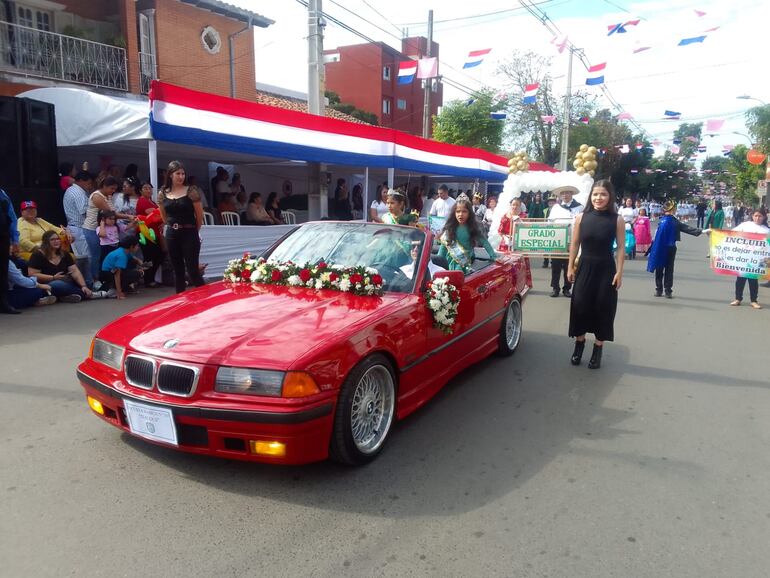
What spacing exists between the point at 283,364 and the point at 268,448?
445mm

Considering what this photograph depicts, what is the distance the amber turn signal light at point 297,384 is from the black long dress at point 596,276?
142 inches

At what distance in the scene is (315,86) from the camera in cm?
1432

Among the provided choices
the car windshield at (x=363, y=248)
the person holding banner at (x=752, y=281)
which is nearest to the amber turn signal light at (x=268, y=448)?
the car windshield at (x=363, y=248)

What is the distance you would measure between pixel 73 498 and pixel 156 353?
2.85ft

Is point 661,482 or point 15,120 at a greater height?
point 15,120

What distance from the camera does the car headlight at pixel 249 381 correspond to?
3.01 metres

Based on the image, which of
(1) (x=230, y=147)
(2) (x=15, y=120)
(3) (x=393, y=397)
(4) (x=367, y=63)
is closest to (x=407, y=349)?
(3) (x=393, y=397)

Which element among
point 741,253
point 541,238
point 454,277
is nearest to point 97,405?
point 454,277

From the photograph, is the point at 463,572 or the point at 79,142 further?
the point at 79,142

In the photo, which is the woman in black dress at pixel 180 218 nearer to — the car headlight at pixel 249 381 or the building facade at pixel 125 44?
the car headlight at pixel 249 381

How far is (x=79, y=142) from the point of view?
10.4 metres

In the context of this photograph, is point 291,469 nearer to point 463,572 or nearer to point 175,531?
point 175,531

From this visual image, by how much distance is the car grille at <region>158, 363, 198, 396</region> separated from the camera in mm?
3055

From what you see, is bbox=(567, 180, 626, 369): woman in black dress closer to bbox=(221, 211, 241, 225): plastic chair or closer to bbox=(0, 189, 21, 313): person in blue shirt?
bbox=(0, 189, 21, 313): person in blue shirt
